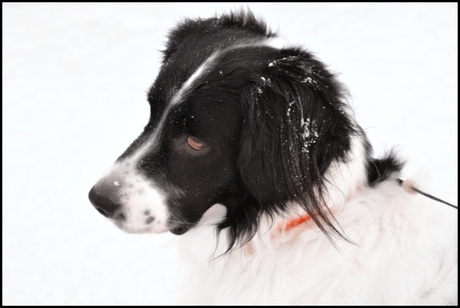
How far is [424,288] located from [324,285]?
1.71 feet

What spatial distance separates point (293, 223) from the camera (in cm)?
275

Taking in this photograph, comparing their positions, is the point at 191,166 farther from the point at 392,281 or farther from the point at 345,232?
the point at 392,281

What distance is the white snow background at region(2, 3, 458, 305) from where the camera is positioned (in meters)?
4.52

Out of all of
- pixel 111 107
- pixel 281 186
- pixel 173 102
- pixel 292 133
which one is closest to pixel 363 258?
pixel 281 186

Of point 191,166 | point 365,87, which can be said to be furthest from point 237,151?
point 365,87

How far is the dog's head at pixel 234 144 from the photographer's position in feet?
8.27

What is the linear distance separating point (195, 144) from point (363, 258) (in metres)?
1.11

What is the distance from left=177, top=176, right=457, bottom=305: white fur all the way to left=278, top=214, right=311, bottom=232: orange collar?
0.11 ft

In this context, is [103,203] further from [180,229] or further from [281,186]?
[281,186]

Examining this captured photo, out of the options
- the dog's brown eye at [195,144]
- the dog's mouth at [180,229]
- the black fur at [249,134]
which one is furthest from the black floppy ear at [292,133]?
the dog's mouth at [180,229]

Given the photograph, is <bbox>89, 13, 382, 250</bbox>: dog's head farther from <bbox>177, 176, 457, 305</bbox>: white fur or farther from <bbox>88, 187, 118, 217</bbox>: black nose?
<bbox>177, 176, 457, 305</bbox>: white fur

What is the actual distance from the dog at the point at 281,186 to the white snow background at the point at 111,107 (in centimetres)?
47

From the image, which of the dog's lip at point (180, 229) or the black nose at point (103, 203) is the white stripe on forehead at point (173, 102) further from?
the dog's lip at point (180, 229)

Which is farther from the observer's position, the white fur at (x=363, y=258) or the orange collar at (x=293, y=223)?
the orange collar at (x=293, y=223)
